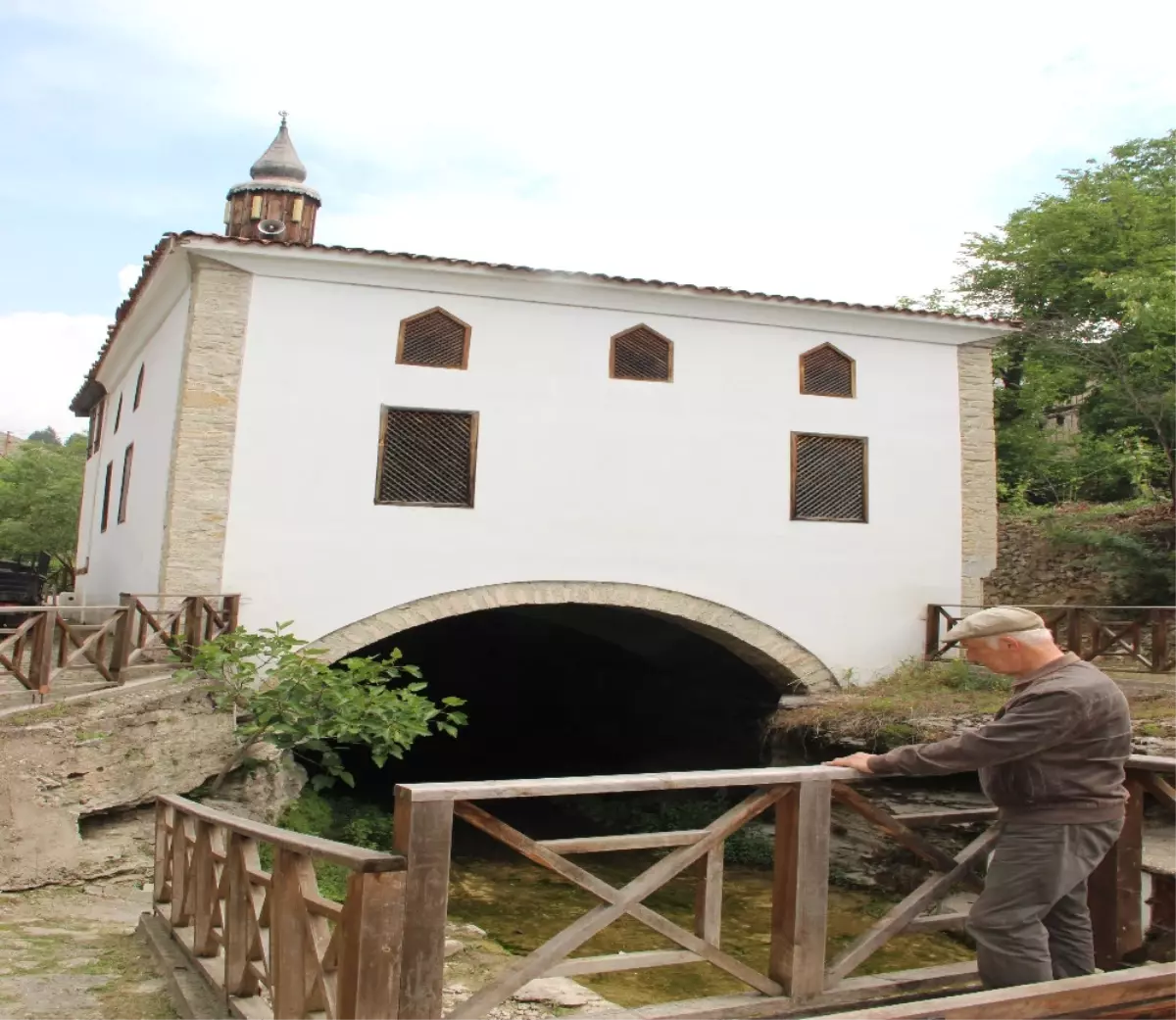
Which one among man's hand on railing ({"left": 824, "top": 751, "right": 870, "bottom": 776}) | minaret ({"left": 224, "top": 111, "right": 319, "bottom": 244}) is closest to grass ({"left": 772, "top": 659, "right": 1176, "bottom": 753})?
man's hand on railing ({"left": 824, "top": 751, "right": 870, "bottom": 776})

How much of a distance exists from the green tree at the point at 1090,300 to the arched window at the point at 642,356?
854 cm

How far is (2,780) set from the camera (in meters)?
6.95

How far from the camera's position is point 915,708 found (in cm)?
1045

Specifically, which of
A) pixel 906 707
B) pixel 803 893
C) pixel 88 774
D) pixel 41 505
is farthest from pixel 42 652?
pixel 41 505

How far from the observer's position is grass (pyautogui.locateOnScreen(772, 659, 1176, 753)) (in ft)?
32.1

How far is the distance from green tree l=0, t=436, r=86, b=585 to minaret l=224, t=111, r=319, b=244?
1099 cm

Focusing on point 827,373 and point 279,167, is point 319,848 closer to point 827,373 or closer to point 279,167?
point 827,373

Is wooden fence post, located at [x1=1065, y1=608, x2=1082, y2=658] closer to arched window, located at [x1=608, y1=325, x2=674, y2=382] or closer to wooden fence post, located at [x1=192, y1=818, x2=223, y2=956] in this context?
arched window, located at [x1=608, y1=325, x2=674, y2=382]

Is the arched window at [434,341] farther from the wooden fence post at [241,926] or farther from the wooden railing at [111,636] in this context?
the wooden fence post at [241,926]

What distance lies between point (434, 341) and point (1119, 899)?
29.6ft

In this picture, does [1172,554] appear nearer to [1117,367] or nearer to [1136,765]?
[1117,367]

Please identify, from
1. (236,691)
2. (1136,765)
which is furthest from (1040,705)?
(236,691)

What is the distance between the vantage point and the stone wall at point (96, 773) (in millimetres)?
7039

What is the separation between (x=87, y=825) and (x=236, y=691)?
161 centimetres
